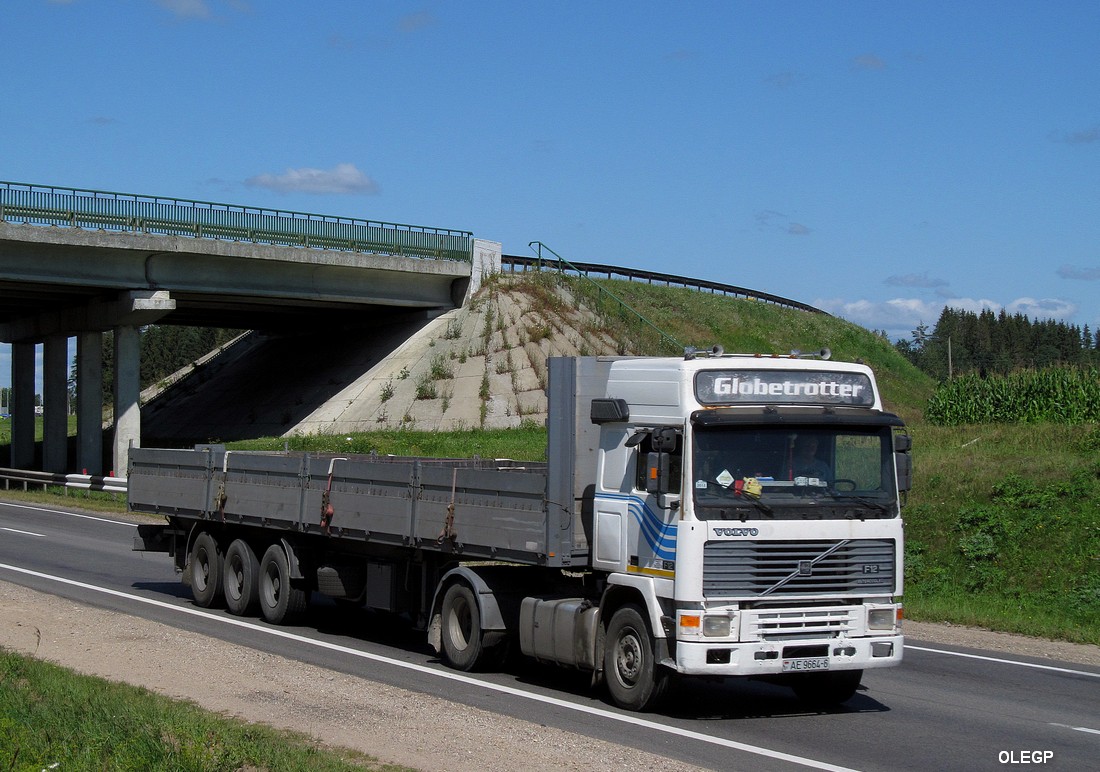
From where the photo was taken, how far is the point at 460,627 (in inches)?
487

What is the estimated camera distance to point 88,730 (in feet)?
27.2

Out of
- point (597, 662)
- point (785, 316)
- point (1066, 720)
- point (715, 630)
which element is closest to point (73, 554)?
point (597, 662)

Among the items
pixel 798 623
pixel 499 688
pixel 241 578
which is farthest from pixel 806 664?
pixel 241 578

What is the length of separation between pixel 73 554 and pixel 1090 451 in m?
19.7

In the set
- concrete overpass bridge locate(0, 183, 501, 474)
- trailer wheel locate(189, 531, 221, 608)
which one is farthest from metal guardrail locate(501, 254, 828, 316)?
trailer wheel locate(189, 531, 221, 608)

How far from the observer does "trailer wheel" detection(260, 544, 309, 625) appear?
15.0m

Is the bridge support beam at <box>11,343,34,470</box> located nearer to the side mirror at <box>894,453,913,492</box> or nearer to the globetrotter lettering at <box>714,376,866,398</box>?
the globetrotter lettering at <box>714,376,866,398</box>

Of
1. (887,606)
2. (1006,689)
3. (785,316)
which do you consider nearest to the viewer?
(887,606)

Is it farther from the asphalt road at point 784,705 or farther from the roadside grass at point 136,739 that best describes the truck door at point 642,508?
the roadside grass at point 136,739

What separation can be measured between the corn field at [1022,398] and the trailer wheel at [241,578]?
73.1 feet

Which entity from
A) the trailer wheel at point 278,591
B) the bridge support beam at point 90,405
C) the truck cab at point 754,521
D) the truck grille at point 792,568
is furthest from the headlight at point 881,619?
the bridge support beam at point 90,405

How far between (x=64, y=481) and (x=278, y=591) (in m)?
26.0

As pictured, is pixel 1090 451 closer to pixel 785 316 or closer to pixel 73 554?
pixel 73 554

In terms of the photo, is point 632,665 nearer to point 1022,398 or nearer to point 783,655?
point 783,655
